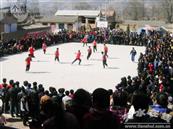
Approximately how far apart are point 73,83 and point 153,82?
237 inches

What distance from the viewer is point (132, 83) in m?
13.3

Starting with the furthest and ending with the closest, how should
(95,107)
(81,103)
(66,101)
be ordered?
(66,101)
(81,103)
(95,107)

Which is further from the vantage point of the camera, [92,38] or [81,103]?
[92,38]

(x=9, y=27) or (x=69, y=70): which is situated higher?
(x=9, y=27)

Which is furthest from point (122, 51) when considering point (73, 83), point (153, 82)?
point (153, 82)

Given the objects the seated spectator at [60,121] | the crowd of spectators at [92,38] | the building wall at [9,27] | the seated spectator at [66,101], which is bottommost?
the seated spectator at [66,101]

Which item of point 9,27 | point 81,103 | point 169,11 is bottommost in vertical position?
point 81,103

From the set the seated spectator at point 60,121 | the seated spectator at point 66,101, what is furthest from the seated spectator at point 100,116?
the seated spectator at point 66,101

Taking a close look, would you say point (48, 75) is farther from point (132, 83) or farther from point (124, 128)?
point (124, 128)

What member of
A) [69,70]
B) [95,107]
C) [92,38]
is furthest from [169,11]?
Answer: [95,107]

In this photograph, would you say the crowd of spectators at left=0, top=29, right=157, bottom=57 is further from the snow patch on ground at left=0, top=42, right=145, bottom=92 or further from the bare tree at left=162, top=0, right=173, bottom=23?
the bare tree at left=162, top=0, right=173, bottom=23

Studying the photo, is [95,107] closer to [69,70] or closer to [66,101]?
[66,101]

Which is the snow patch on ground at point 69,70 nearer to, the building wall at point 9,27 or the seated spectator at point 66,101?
the seated spectator at point 66,101

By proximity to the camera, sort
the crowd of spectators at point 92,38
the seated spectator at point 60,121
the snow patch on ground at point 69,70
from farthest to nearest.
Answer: the crowd of spectators at point 92,38
the snow patch on ground at point 69,70
the seated spectator at point 60,121
